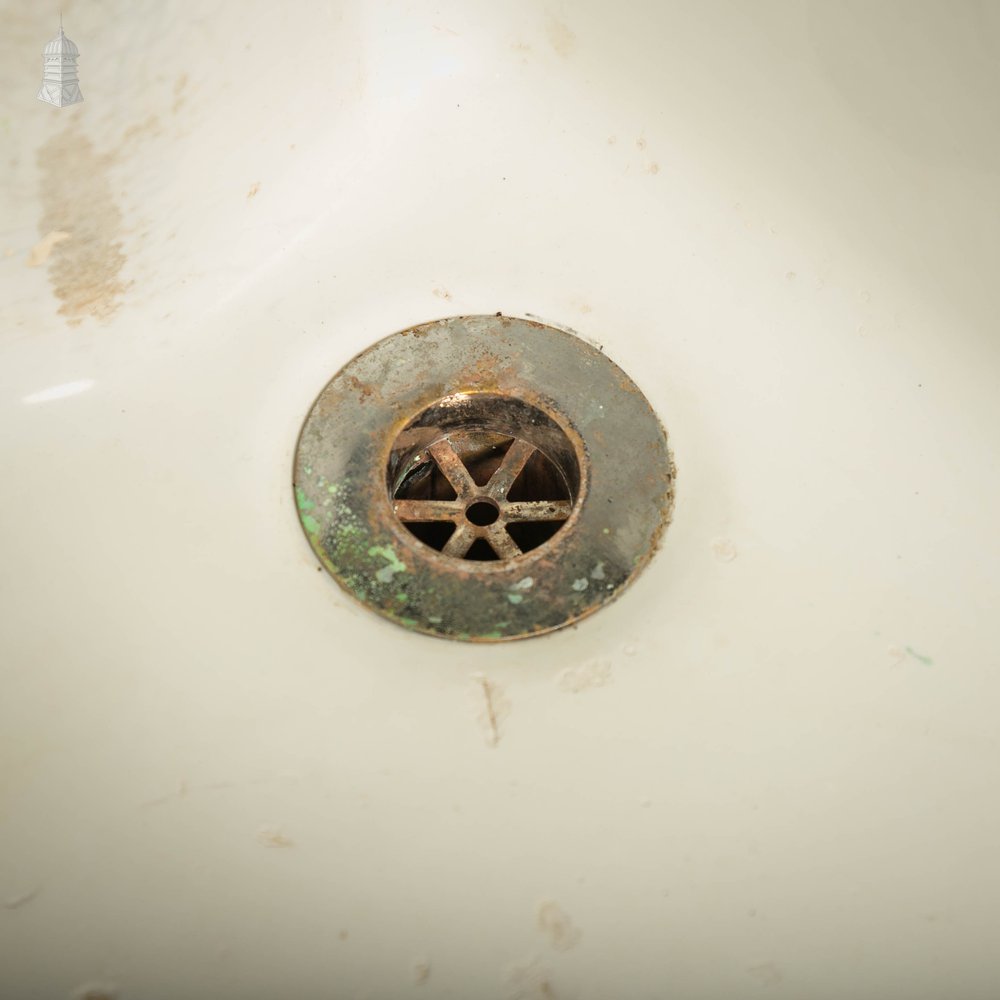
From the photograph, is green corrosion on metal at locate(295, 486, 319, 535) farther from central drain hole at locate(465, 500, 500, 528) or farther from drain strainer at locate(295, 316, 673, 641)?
central drain hole at locate(465, 500, 500, 528)

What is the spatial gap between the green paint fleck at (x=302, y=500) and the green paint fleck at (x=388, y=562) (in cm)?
7

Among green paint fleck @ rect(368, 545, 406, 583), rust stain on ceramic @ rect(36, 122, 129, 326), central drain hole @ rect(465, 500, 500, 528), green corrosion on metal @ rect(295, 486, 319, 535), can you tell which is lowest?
green paint fleck @ rect(368, 545, 406, 583)

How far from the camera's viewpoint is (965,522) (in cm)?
75

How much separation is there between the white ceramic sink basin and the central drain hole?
7.2 inches

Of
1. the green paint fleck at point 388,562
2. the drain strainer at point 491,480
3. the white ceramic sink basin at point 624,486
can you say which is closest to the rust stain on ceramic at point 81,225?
the white ceramic sink basin at point 624,486

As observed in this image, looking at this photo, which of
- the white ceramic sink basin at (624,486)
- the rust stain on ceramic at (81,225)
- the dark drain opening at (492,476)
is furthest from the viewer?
the dark drain opening at (492,476)

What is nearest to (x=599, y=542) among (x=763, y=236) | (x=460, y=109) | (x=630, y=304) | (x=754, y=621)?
(x=754, y=621)

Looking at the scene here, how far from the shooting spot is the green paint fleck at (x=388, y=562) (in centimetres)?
72

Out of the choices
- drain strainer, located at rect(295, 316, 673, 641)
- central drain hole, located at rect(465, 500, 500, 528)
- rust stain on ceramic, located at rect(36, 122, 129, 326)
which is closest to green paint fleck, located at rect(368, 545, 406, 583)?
drain strainer, located at rect(295, 316, 673, 641)

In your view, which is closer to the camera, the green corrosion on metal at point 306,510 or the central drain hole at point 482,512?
the green corrosion on metal at point 306,510

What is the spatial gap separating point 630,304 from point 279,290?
37 centimetres

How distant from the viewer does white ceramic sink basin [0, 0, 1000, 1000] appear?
22.0 inches

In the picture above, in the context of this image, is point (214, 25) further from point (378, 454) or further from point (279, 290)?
point (378, 454)

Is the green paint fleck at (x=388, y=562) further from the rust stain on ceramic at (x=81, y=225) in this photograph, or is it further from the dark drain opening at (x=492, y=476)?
the rust stain on ceramic at (x=81, y=225)
